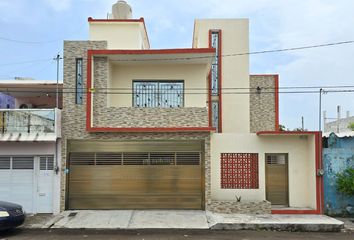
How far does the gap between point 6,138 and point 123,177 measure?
4.62 metres

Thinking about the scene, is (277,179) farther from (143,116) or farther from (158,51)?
(158,51)

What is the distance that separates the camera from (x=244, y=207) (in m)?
14.8

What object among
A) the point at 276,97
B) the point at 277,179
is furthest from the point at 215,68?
the point at 277,179

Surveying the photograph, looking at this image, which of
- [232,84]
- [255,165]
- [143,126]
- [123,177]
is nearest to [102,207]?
[123,177]

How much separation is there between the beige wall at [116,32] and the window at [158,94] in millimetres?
2907

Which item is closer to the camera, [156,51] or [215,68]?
[156,51]

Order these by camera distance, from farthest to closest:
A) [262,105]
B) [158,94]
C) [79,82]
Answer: [262,105]
[158,94]
[79,82]

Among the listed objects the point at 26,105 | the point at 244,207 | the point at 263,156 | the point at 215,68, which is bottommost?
the point at 244,207

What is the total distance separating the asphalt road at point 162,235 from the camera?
38.5 ft

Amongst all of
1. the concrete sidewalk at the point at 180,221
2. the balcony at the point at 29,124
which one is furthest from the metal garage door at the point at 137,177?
the balcony at the point at 29,124

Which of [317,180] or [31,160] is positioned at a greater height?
[31,160]

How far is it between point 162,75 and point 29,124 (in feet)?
18.5

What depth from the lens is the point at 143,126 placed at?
15602 mm

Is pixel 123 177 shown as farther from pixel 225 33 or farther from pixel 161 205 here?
pixel 225 33
